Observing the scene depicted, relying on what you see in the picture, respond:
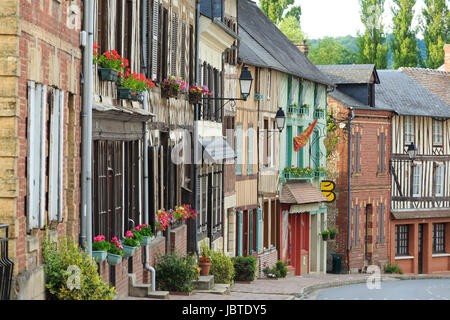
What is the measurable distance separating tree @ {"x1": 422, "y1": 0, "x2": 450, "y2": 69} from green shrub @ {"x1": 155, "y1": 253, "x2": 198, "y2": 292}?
44186mm

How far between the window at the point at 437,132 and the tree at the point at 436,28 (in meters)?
15.8

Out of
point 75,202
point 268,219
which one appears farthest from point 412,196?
point 75,202

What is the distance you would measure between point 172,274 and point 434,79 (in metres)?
32.3

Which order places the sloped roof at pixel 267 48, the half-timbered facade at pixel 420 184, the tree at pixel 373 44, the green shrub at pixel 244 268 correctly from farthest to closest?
the tree at pixel 373 44 < the half-timbered facade at pixel 420 184 < the sloped roof at pixel 267 48 < the green shrub at pixel 244 268

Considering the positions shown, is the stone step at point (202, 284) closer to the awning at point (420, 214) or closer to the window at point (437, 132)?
the awning at point (420, 214)

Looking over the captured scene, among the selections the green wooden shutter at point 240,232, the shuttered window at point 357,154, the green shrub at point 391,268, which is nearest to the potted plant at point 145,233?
the green wooden shutter at point 240,232

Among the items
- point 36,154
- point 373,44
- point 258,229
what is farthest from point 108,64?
point 373,44

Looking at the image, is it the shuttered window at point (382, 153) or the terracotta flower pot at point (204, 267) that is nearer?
the terracotta flower pot at point (204, 267)

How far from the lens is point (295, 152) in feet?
114

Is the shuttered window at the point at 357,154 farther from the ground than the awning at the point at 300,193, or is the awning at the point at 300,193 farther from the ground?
the shuttered window at the point at 357,154

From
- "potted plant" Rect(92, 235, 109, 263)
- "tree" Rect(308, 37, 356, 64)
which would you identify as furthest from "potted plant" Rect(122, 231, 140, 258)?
"tree" Rect(308, 37, 356, 64)

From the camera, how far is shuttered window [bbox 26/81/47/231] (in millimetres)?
9930

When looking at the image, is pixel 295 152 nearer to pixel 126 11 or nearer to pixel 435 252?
pixel 435 252

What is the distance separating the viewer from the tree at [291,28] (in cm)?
6056
